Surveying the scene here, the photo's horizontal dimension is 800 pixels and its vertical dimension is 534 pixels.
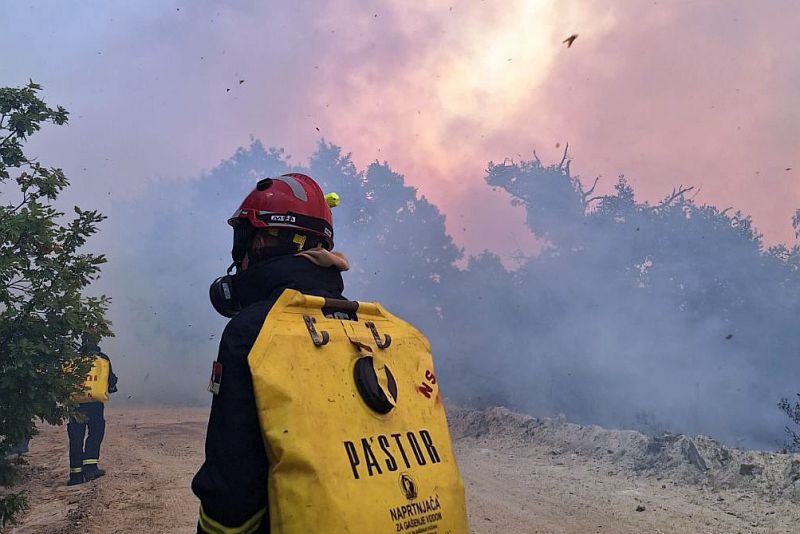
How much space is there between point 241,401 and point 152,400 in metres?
22.3

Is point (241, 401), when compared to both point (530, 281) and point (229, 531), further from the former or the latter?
point (530, 281)

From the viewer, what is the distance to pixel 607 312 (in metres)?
14.3

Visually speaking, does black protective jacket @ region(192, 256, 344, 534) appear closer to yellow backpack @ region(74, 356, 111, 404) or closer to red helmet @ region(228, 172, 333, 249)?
red helmet @ region(228, 172, 333, 249)

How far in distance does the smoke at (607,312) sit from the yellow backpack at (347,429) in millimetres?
11257

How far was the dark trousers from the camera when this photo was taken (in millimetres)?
8148

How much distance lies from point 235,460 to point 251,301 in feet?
2.01

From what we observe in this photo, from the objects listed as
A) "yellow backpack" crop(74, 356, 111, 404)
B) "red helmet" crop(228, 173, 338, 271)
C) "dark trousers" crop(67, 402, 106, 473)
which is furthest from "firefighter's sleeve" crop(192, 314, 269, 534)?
"yellow backpack" crop(74, 356, 111, 404)

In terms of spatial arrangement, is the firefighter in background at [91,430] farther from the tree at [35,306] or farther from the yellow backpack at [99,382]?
the tree at [35,306]

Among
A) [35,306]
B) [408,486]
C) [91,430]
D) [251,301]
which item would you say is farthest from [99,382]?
[408,486]

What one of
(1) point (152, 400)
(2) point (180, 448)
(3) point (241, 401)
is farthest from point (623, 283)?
(1) point (152, 400)

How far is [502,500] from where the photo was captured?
23.4 feet

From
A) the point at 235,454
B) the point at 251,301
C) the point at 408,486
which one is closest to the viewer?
the point at 235,454

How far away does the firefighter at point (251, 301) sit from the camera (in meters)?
1.68

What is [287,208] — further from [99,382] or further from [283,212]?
[99,382]
